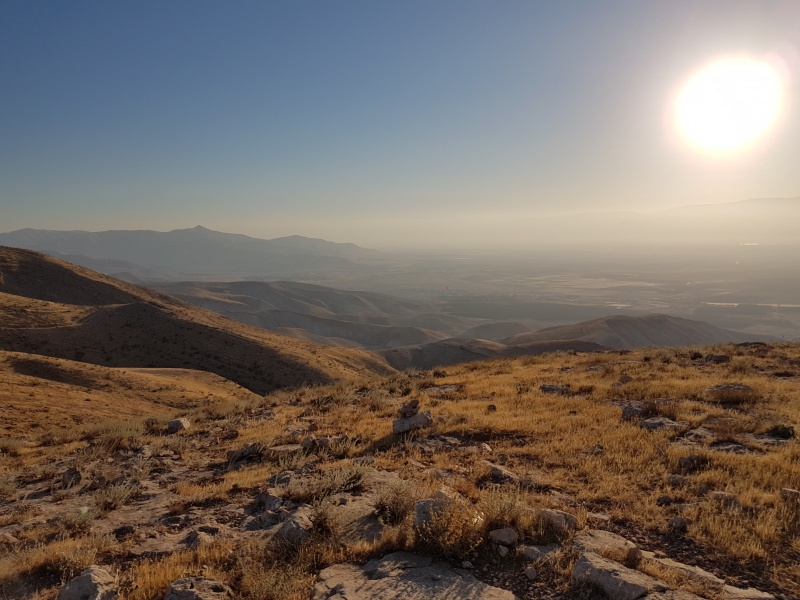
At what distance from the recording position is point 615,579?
14.1ft

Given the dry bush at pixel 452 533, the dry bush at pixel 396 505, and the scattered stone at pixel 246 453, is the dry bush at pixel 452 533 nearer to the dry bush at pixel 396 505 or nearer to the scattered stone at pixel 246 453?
the dry bush at pixel 396 505

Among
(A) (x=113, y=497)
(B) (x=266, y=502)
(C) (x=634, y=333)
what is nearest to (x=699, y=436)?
(B) (x=266, y=502)

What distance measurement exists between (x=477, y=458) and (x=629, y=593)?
16.8 feet

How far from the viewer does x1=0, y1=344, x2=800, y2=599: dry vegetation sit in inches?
207

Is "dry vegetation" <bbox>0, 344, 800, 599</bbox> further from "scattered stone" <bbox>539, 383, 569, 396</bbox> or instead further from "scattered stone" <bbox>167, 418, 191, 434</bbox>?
"scattered stone" <bbox>167, 418, 191, 434</bbox>

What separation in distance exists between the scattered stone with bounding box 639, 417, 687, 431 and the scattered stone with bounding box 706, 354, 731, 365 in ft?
36.6

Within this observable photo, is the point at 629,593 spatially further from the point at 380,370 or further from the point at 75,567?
the point at 380,370

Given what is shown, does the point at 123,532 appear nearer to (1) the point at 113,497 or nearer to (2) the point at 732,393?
(1) the point at 113,497

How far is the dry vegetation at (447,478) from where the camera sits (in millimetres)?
5246

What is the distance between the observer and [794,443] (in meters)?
8.92

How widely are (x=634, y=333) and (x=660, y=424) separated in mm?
130149

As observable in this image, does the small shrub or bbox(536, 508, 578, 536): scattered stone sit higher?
bbox(536, 508, 578, 536): scattered stone

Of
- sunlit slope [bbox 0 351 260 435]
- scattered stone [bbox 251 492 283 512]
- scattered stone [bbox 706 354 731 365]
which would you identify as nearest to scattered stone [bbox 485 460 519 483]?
scattered stone [bbox 251 492 283 512]

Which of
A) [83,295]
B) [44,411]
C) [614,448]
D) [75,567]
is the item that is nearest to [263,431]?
[75,567]
